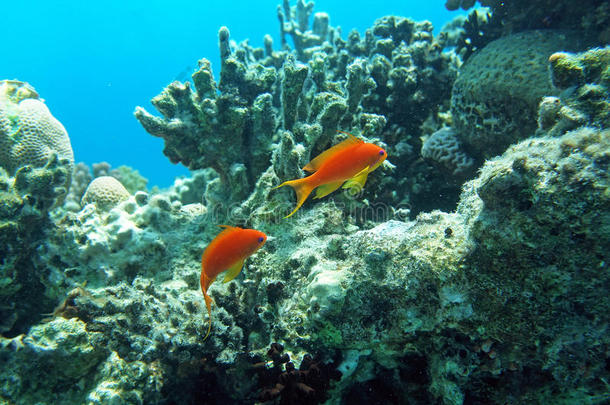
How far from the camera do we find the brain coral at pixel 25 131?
401 centimetres

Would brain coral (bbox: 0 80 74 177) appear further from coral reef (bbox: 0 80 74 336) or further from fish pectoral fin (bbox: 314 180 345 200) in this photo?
fish pectoral fin (bbox: 314 180 345 200)

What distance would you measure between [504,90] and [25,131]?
6.48 m

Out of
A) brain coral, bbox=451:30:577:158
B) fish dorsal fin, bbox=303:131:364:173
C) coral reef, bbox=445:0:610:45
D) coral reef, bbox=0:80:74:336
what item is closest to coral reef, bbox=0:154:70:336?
coral reef, bbox=0:80:74:336

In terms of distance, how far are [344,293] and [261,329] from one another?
3.39ft

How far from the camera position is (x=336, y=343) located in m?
2.33

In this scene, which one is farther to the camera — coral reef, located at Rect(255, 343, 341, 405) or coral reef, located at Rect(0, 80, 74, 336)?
coral reef, located at Rect(0, 80, 74, 336)

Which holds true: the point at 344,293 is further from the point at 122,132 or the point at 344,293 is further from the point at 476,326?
the point at 122,132

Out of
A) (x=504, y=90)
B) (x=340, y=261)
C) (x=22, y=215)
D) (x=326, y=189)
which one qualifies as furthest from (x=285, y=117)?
(x=22, y=215)

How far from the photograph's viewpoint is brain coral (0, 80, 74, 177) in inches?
158

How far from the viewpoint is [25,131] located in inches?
162

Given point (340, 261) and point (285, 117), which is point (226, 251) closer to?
point (340, 261)

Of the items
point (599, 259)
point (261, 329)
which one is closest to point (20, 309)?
point (261, 329)

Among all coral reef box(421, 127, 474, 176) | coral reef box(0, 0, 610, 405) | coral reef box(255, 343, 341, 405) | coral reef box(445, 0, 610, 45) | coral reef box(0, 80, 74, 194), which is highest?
coral reef box(445, 0, 610, 45)

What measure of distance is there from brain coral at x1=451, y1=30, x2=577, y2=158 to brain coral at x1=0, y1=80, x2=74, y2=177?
5.54 metres
